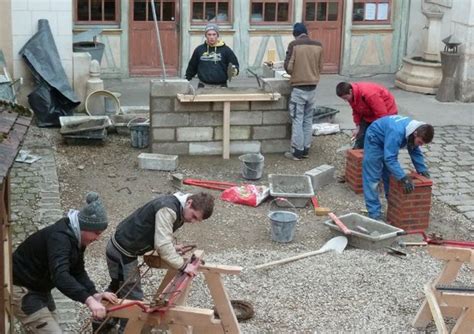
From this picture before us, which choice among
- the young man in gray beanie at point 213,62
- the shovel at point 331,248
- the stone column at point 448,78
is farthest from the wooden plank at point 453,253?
the stone column at point 448,78

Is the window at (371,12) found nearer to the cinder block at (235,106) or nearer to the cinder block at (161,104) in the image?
the cinder block at (235,106)

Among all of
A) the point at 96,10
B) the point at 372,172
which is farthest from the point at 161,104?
the point at 96,10

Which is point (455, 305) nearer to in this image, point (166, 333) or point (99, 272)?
point (166, 333)

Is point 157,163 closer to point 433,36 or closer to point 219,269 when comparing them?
point 219,269

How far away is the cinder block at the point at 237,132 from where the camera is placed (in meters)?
12.9

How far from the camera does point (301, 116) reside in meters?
12.7

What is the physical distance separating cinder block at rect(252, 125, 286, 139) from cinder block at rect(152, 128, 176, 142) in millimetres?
1176

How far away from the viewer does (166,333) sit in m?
7.58

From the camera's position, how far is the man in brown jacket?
12648mm

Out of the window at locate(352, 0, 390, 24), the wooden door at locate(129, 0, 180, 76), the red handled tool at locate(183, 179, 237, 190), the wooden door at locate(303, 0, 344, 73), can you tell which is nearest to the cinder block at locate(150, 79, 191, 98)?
the red handled tool at locate(183, 179, 237, 190)

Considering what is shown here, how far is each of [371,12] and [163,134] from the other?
7064 millimetres

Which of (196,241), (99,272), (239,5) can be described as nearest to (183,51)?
(239,5)

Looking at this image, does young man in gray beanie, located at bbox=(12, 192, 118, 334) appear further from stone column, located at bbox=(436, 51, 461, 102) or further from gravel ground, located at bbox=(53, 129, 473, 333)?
stone column, located at bbox=(436, 51, 461, 102)

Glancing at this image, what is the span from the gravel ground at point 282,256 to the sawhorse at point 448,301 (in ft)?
0.76
